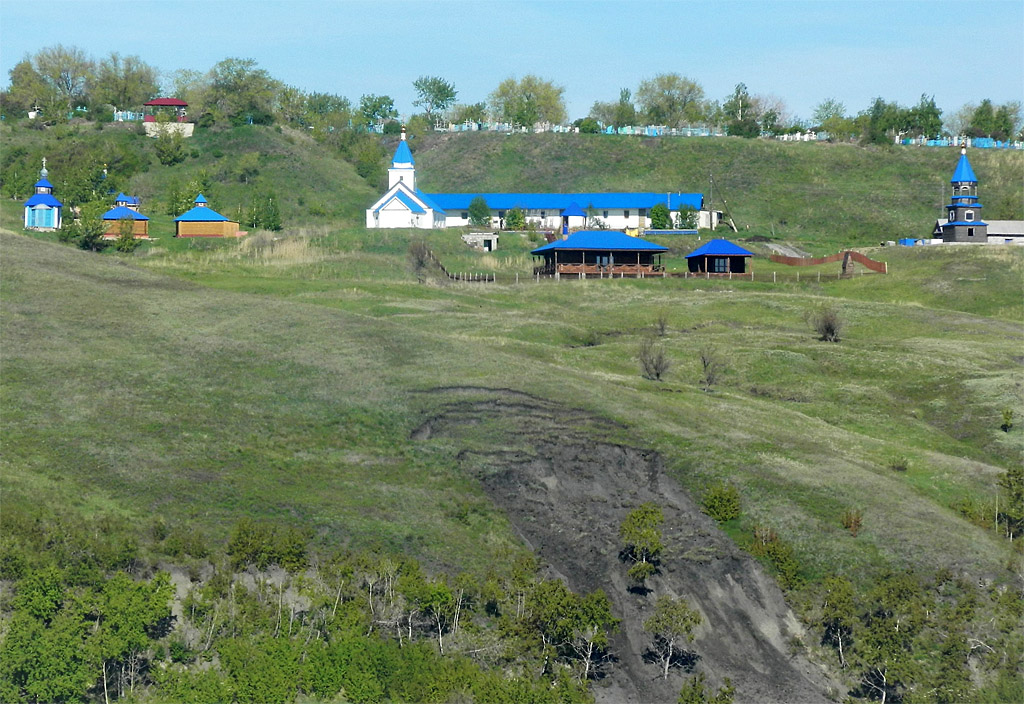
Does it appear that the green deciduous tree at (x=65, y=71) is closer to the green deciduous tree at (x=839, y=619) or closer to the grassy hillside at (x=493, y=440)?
the grassy hillside at (x=493, y=440)

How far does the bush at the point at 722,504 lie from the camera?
164 ft

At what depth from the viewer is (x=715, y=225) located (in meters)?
142

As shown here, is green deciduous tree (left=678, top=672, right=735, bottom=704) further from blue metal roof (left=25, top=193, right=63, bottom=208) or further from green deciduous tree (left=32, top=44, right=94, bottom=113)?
green deciduous tree (left=32, top=44, right=94, bottom=113)

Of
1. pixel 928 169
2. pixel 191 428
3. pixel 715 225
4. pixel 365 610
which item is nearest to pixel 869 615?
pixel 365 610

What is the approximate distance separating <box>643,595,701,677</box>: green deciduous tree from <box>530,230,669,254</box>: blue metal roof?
223ft

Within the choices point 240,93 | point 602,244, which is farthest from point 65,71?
point 602,244

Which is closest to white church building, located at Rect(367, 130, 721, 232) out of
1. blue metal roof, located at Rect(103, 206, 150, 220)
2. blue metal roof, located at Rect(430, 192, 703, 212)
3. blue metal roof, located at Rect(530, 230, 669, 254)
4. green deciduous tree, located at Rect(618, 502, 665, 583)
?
blue metal roof, located at Rect(430, 192, 703, 212)

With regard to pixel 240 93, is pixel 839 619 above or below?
below

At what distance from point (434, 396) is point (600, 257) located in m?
52.9

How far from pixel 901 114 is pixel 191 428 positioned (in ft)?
509

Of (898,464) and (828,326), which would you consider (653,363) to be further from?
(898,464)

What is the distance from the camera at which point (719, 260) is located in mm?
110125

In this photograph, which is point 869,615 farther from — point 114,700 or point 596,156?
point 596,156

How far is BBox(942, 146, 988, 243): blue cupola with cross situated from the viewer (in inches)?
4995
